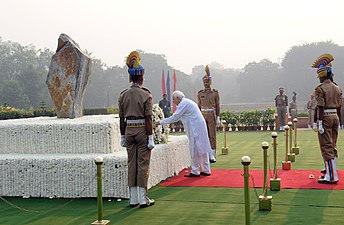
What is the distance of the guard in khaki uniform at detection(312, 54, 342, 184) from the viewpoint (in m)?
7.37

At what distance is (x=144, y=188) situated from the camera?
252 inches

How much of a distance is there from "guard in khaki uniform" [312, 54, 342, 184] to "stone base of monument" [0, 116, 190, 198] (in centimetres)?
265

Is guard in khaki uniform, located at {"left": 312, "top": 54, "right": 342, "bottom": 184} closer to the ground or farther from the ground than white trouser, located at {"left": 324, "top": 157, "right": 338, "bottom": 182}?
farther from the ground

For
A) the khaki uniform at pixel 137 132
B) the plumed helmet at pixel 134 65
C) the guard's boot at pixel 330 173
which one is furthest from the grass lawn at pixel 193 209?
the plumed helmet at pixel 134 65

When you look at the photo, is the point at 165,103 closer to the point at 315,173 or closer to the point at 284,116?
the point at 284,116

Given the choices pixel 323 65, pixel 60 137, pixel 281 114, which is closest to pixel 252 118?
pixel 281 114

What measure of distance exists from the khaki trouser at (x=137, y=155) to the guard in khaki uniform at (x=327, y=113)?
9.42 feet

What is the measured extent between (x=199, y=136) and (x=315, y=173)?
2207 millimetres

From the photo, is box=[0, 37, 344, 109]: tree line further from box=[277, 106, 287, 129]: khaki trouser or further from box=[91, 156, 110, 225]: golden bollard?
box=[91, 156, 110, 225]: golden bollard

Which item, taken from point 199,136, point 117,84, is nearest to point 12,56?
point 117,84

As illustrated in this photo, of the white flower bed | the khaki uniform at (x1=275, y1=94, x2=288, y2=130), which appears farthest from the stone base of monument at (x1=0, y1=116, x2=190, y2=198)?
the khaki uniform at (x1=275, y1=94, x2=288, y2=130)

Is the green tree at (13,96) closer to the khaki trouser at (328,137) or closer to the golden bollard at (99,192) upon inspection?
the khaki trouser at (328,137)

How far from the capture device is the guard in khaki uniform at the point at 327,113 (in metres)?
7.37

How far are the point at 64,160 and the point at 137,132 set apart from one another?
1.31 meters
